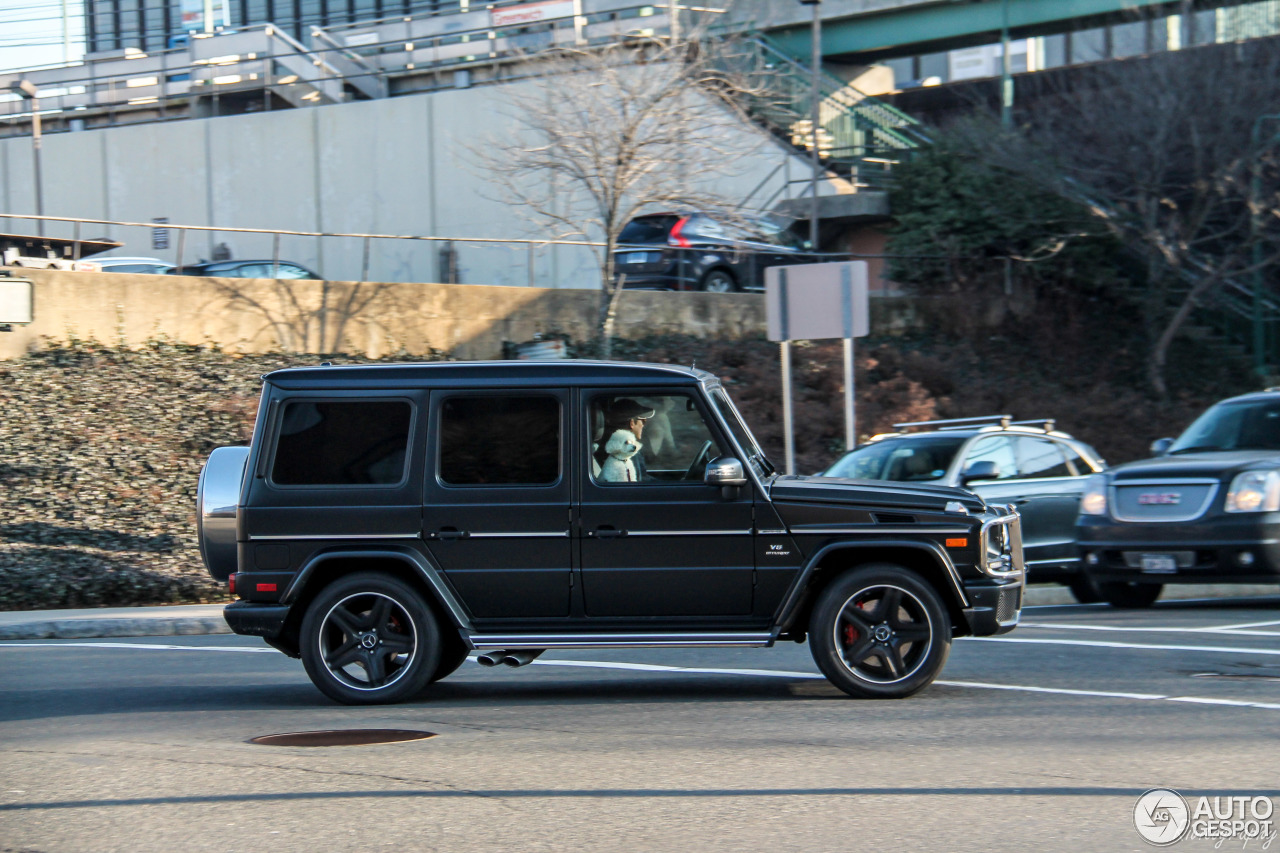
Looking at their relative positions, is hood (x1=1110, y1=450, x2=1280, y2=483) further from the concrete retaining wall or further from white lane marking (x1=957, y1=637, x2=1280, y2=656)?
the concrete retaining wall

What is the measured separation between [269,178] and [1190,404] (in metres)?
25.6

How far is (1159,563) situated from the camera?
39.5 feet

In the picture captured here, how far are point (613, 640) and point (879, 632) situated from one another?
152cm

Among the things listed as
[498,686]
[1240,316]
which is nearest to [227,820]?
[498,686]

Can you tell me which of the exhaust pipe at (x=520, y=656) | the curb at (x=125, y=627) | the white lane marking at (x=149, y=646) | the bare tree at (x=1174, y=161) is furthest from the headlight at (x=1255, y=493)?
the bare tree at (x=1174, y=161)

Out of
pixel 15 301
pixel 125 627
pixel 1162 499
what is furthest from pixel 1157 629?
pixel 15 301

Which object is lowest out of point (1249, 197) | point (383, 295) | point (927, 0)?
point (383, 295)

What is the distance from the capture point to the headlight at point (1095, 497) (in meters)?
12.5

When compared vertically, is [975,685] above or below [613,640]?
below

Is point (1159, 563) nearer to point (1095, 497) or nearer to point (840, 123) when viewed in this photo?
point (1095, 497)

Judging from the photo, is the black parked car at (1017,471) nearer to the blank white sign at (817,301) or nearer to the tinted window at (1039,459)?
the tinted window at (1039,459)

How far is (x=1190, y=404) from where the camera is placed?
25.8m

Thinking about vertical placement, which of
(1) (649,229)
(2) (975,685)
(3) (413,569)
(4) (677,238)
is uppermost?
(1) (649,229)

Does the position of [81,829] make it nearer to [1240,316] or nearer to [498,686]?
[498,686]
